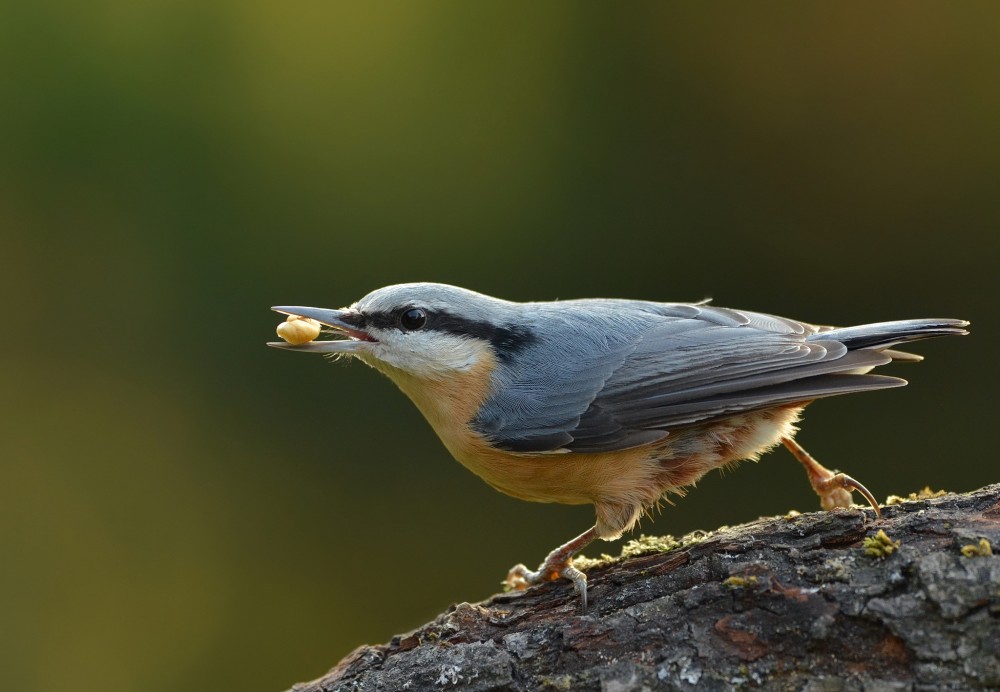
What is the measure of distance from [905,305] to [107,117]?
429 centimetres

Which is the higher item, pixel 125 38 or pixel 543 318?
pixel 125 38

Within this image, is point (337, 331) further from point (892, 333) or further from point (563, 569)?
point (892, 333)

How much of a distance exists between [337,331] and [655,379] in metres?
1.12

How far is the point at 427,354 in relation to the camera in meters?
3.23

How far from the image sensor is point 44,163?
4.98m

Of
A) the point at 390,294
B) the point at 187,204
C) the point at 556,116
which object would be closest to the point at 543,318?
the point at 390,294

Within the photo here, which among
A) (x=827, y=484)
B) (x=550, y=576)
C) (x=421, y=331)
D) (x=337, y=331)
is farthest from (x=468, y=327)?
(x=827, y=484)

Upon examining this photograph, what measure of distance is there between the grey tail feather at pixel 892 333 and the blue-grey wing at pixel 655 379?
0.14 ft

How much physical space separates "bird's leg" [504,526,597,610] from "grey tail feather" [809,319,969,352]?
3.33 feet

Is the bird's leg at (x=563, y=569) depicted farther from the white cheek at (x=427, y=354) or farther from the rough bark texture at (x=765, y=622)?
the white cheek at (x=427, y=354)

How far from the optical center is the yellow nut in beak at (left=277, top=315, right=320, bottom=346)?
316cm

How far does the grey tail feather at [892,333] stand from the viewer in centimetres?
283

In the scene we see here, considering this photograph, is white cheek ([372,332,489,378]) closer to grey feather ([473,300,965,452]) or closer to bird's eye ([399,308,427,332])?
bird's eye ([399,308,427,332])

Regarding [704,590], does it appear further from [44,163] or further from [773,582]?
[44,163]
